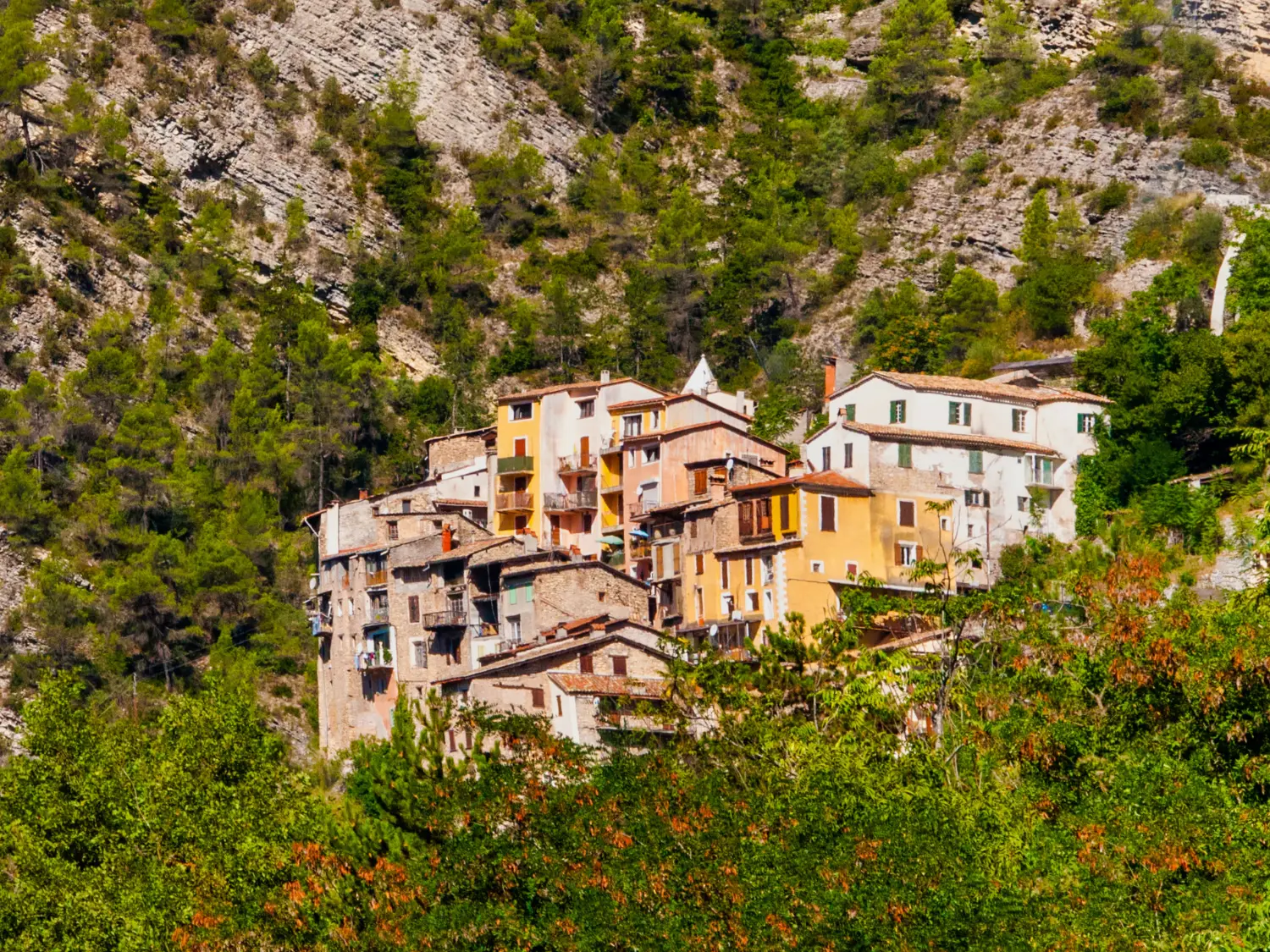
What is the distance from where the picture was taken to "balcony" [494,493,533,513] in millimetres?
80125

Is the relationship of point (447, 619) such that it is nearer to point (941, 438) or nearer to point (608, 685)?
point (608, 685)

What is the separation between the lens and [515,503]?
80.3 meters

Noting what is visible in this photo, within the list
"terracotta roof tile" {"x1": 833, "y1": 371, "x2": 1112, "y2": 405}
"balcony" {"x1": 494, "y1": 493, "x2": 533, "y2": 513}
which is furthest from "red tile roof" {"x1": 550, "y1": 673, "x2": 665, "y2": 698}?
"balcony" {"x1": 494, "y1": 493, "x2": 533, "y2": 513}

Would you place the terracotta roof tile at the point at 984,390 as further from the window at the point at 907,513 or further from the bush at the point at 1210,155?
the bush at the point at 1210,155

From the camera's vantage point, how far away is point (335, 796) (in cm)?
6575

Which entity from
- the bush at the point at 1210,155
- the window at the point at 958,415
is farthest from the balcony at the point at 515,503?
the bush at the point at 1210,155

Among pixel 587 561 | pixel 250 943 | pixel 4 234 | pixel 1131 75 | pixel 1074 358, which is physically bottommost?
pixel 250 943

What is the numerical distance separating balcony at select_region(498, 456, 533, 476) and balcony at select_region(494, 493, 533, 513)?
84 centimetres

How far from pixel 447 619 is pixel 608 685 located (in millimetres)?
15383

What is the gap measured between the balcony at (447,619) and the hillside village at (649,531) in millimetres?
86

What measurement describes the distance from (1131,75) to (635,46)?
32.2 m

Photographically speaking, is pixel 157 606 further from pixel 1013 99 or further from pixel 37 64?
pixel 1013 99

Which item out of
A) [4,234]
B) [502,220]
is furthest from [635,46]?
[4,234]

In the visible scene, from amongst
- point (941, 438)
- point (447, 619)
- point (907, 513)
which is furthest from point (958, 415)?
point (447, 619)
